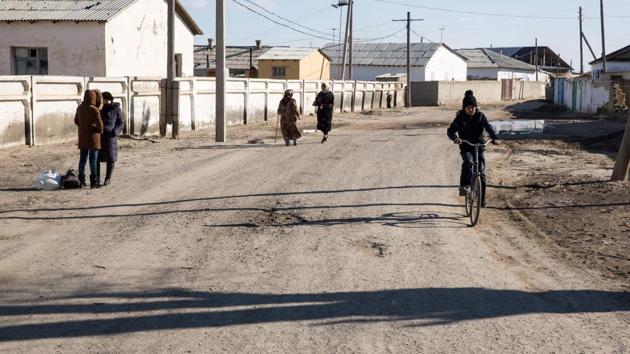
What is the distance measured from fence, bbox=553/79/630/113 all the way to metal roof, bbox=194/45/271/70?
87.8 feet

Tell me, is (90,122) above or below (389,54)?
below

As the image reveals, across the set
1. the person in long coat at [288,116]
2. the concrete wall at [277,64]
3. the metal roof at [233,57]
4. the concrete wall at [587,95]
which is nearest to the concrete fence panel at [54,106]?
the person in long coat at [288,116]

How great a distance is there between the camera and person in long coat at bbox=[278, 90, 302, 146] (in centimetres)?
2111

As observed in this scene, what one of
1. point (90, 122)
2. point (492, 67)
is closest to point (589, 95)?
point (90, 122)

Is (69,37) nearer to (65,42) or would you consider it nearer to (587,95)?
(65,42)

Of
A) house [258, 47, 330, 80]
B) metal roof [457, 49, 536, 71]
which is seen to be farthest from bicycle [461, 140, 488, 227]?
metal roof [457, 49, 536, 71]

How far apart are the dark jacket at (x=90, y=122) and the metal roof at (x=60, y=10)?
68.3ft

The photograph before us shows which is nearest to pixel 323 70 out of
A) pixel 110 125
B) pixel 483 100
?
pixel 483 100

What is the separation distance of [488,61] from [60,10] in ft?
242

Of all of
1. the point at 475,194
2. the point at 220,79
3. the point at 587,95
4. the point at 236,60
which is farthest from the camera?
the point at 236,60

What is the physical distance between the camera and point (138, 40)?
118 feet

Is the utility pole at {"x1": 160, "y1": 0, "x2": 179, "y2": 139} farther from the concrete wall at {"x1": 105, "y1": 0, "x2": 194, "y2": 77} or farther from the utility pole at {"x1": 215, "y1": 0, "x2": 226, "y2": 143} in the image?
the concrete wall at {"x1": 105, "y1": 0, "x2": 194, "y2": 77}

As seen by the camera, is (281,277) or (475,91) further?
(475,91)

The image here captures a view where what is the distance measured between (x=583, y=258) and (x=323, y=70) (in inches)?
2574
